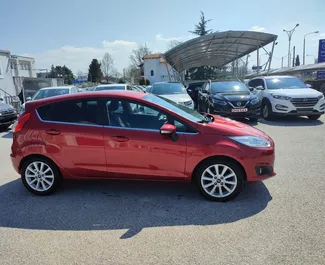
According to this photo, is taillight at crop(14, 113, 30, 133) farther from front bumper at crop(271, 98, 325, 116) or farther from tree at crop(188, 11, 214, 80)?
tree at crop(188, 11, 214, 80)

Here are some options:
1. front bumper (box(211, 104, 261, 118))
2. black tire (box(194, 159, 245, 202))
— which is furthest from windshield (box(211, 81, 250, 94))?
black tire (box(194, 159, 245, 202))

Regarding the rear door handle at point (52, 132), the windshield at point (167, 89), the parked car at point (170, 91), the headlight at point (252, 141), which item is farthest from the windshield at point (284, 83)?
the rear door handle at point (52, 132)

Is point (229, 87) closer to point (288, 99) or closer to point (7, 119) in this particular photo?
point (288, 99)

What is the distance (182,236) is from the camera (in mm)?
2986

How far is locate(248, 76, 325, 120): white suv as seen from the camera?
31.8ft

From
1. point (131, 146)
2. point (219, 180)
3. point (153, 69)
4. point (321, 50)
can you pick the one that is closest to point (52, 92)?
point (131, 146)

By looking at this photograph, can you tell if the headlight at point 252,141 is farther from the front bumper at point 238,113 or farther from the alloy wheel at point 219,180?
the front bumper at point 238,113

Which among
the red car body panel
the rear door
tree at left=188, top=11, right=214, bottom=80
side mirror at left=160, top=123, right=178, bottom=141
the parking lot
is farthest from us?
tree at left=188, top=11, right=214, bottom=80

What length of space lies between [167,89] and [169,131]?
29.5 ft

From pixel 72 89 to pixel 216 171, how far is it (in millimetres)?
10208

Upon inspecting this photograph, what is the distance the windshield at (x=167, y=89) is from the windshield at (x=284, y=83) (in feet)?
12.2

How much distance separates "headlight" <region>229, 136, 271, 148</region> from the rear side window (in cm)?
199

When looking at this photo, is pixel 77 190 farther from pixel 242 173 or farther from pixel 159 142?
pixel 242 173

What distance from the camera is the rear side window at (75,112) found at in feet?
12.8
